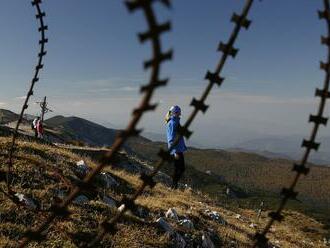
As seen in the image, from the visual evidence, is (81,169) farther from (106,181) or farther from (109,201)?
(109,201)

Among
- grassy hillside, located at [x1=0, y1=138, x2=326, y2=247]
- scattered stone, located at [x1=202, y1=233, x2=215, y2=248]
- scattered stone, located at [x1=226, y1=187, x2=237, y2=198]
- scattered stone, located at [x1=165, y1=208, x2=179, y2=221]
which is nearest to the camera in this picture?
grassy hillside, located at [x1=0, y1=138, x2=326, y2=247]

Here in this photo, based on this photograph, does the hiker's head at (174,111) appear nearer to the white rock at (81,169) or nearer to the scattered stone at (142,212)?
the white rock at (81,169)

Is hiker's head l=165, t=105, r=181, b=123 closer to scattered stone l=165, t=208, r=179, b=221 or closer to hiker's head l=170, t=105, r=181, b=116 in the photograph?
hiker's head l=170, t=105, r=181, b=116

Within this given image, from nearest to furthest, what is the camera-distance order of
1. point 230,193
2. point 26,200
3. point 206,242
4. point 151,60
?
point 151,60
point 26,200
point 206,242
point 230,193

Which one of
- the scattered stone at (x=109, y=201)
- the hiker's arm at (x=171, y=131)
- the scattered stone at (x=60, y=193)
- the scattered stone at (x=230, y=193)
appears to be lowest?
the scattered stone at (x=230, y=193)

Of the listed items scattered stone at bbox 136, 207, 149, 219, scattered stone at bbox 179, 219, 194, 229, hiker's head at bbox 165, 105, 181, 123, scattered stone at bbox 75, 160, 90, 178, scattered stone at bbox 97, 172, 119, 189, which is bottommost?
scattered stone at bbox 179, 219, 194, 229

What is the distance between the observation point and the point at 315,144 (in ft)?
9.16

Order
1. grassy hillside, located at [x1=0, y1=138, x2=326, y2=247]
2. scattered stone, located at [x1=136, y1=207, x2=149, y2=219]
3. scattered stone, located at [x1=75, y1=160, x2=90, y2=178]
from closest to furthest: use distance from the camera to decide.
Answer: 1. grassy hillside, located at [x1=0, y1=138, x2=326, y2=247]
2. scattered stone, located at [x1=136, y1=207, x2=149, y2=219]
3. scattered stone, located at [x1=75, y1=160, x2=90, y2=178]

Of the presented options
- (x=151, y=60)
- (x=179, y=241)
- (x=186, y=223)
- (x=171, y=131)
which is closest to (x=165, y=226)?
(x=179, y=241)

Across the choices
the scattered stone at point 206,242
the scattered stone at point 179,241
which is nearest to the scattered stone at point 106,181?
the scattered stone at point 206,242

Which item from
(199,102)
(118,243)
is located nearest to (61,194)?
(118,243)

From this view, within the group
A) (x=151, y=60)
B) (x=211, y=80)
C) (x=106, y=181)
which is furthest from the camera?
(x=106, y=181)

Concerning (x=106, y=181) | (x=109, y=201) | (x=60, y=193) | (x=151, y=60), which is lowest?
(x=109, y=201)

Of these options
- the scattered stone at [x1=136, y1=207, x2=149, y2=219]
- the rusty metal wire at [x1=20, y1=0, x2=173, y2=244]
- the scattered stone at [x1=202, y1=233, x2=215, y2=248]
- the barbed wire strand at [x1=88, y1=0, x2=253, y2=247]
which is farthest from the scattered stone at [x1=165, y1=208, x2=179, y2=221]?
the rusty metal wire at [x1=20, y1=0, x2=173, y2=244]
